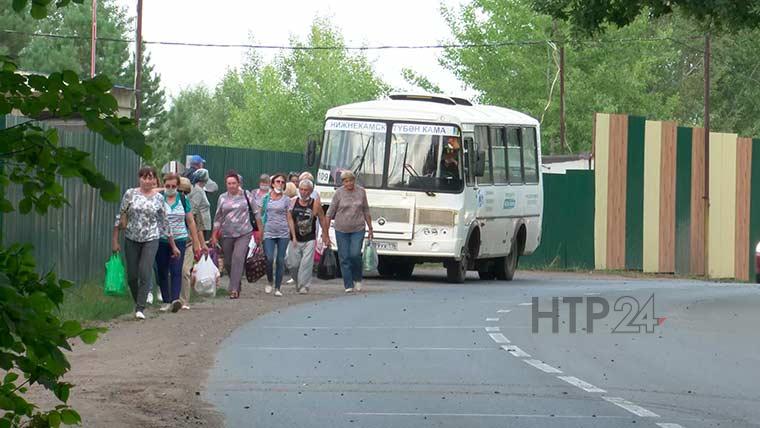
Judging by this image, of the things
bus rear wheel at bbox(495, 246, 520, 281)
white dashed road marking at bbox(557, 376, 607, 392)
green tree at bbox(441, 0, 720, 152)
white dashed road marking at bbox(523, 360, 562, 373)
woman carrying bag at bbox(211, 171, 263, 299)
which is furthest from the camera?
green tree at bbox(441, 0, 720, 152)

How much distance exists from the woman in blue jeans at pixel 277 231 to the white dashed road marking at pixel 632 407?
12.7m

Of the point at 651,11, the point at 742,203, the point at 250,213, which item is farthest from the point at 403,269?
the point at 742,203

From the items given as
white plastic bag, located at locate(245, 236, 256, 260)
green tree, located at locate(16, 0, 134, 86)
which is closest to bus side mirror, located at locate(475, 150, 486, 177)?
white plastic bag, located at locate(245, 236, 256, 260)

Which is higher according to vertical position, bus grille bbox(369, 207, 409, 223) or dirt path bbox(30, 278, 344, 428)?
bus grille bbox(369, 207, 409, 223)

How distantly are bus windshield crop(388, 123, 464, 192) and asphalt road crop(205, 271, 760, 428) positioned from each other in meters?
5.88

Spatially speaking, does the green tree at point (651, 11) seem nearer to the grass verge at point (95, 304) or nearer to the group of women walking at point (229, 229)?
the group of women walking at point (229, 229)

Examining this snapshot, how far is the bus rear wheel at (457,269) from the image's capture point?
29.3m

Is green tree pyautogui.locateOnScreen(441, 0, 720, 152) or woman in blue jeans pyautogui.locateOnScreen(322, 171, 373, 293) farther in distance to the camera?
green tree pyautogui.locateOnScreen(441, 0, 720, 152)

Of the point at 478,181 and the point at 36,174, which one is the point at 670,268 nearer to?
the point at 478,181

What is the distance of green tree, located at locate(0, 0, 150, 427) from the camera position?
16.3 ft

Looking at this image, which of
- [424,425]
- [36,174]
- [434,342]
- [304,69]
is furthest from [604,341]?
[304,69]

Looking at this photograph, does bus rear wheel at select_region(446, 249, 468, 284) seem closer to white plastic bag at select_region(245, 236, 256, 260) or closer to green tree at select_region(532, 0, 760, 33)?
white plastic bag at select_region(245, 236, 256, 260)

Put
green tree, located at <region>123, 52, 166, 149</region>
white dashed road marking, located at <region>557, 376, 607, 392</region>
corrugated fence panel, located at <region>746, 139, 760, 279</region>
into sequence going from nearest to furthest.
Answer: white dashed road marking, located at <region>557, 376, 607, 392</region>, corrugated fence panel, located at <region>746, 139, 760, 279</region>, green tree, located at <region>123, 52, 166, 149</region>

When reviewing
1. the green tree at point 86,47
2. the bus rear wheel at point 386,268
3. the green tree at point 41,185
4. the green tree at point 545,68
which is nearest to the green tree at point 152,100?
the green tree at point 86,47
